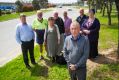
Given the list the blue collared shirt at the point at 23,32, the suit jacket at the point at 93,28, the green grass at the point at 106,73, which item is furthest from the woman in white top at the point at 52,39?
the green grass at the point at 106,73

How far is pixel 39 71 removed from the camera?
9.87 meters

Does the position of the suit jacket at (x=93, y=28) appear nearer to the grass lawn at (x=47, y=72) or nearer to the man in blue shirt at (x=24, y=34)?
the grass lawn at (x=47, y=72)

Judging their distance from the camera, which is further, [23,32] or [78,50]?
[23,32]

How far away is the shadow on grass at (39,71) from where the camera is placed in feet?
31.6

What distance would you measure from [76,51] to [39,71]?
405cm

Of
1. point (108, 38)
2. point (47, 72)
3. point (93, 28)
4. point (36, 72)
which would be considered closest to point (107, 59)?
point (93, 28)

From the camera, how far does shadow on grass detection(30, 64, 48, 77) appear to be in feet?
31.6

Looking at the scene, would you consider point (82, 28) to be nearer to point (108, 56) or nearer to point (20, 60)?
point (108, 56)

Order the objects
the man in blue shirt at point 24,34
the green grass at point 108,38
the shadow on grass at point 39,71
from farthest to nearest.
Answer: the green grass at point 108,38 < the man in blue shirt at point 24,34 < the shadow on grass at point 39,71

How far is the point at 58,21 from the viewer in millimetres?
11422

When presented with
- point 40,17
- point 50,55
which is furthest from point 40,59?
point 40,17

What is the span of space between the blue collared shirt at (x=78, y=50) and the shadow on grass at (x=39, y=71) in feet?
11.6

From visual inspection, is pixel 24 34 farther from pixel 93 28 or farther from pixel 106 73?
pixel 106 73

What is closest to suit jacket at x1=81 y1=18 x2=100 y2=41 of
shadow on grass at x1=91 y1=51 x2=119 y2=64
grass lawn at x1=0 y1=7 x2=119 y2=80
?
shadow on grass at x1=91 y1=51 x2=119 y2=64
